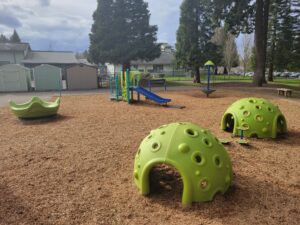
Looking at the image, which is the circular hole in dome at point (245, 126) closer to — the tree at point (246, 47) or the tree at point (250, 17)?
the tree at point (250, 17)

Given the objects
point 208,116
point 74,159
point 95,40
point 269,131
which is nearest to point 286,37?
point 95,40

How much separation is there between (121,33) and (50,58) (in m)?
19.8

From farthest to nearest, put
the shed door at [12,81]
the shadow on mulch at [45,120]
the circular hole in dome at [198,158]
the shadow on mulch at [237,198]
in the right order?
the shed door at [12,81] < the shadow on mulch at [45,120] < the circular hole in dome at [198,158] < the shadow on mulch at [237,198]

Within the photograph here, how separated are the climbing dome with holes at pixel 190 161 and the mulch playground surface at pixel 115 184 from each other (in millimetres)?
201

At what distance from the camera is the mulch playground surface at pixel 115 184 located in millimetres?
3148

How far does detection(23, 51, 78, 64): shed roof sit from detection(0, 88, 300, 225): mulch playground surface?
33902 millimetres

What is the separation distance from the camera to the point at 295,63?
2639 centimetres

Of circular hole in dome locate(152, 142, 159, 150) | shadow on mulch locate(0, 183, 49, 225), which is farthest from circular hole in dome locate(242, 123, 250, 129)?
shadow on mulch locate(0, 183, 49, 225)

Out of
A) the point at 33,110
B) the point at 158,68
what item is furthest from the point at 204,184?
the point at 158,68

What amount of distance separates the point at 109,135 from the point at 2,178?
301 cm

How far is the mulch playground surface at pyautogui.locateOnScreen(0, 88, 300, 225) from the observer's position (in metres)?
3.15

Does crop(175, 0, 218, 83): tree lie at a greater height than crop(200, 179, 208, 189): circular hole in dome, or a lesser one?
greater

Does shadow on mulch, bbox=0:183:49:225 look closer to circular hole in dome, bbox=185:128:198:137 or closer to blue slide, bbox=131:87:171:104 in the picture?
circular hole in dome, bbox=185:128:198:137

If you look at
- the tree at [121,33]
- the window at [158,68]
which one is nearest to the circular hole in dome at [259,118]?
the tree at [121,33]
